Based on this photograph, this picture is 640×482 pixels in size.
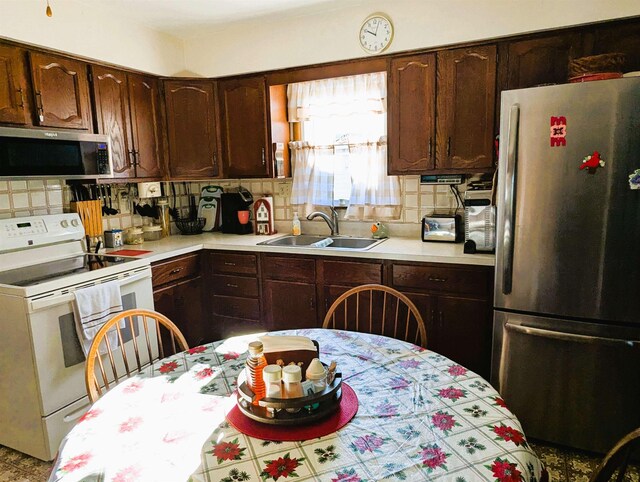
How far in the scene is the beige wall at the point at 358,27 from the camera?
2309 millimetres

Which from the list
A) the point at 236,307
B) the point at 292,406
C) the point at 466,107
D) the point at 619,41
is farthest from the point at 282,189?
the point at 292,406

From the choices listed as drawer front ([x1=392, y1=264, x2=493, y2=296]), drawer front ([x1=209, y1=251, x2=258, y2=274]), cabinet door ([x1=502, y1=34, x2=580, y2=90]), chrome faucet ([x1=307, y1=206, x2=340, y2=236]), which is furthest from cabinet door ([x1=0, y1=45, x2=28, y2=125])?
cabinet door ([x1=502, y1=34, x2=580, y2=90])

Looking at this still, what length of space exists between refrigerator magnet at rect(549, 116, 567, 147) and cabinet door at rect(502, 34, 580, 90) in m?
0.60

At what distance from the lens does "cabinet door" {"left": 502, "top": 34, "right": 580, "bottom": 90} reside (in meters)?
2.33

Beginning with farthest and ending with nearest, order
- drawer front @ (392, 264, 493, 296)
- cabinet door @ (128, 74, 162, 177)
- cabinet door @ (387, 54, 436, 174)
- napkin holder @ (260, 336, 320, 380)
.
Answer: cabinet door @ (128, 74, 162, 177)
cabinet door @ (387, 54, 436, 174)
drawer front @ (392, 264, 493, 296)
napkin holder @ (260, 336, 320, 380)

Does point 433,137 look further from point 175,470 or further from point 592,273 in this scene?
point 175,470

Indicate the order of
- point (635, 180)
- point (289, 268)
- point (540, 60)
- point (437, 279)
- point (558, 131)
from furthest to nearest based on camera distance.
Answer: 1. point (289, 268)
2. point (437, 279)
3. point (540, 60)
4. point (558, 131)
5. point (635, 180)

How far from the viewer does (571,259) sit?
196 cm

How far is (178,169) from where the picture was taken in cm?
328

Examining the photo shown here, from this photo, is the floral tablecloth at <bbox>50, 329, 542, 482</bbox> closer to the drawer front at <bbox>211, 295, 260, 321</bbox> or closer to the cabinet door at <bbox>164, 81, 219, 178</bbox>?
the drawer front at <bbox>211, 295, 260, 321</bbox>

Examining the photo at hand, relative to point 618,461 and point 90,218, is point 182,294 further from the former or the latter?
point 618,461

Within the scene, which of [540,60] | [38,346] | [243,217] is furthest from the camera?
[243,217]

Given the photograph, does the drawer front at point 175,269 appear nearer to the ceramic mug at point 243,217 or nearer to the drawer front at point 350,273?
the ceramic mug at point 243,217

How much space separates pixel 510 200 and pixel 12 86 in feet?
8.58
